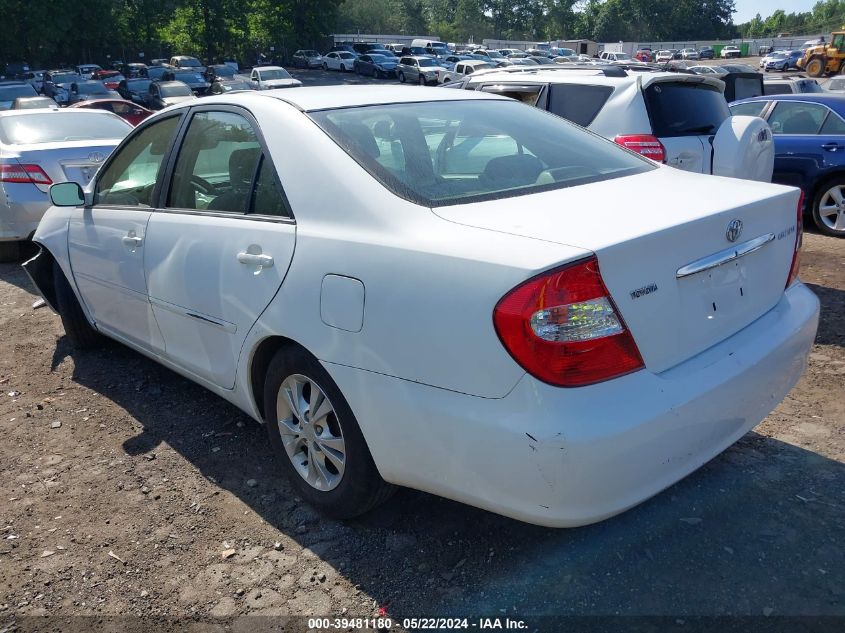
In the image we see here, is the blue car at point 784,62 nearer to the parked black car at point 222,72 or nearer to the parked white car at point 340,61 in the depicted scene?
the parked white car at point 340,61

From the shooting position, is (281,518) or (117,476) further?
(117,476)

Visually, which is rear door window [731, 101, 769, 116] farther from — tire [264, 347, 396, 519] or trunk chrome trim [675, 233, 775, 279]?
tire [264, 347, 396, 519]

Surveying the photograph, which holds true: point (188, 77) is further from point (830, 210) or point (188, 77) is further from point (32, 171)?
point (830, 210)

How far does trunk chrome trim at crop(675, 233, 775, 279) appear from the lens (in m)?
2.44

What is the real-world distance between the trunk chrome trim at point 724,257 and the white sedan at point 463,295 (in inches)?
0.4

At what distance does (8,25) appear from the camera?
158 ft

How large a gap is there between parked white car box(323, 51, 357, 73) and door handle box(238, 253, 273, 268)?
51258mm

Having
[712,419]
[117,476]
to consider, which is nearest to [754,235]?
[712,419]

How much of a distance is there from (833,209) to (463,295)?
727 centimetres

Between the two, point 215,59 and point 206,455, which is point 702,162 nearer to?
point 206,455

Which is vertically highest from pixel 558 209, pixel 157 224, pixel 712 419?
pixel 558 209

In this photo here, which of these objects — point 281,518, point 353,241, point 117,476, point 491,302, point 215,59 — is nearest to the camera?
point 491,302

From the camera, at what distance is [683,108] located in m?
6.07

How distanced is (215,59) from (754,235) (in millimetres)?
65458
